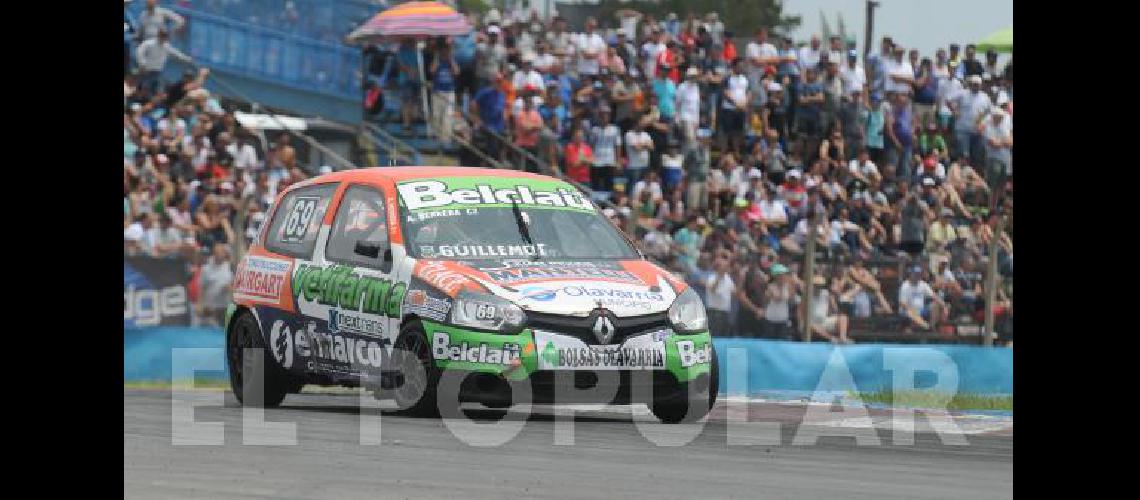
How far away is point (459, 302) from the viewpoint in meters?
11.3

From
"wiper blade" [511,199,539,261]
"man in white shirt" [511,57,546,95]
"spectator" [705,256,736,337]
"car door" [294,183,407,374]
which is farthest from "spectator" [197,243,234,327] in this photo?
"man in white shirt" [511,57,546,95]

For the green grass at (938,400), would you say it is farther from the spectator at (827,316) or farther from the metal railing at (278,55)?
the metal railing at (278,55)

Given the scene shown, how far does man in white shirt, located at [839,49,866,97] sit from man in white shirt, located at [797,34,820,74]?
36cm

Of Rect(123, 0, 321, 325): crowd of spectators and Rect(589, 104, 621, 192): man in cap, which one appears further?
Rect(589, 104, 621, 192): man in cap

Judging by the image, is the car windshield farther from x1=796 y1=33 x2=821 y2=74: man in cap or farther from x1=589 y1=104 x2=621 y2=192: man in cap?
x1=796 y1=33 x2=821 y2=74: man in cap

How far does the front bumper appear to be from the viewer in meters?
11.2

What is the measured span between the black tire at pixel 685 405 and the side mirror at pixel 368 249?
183 centimetres

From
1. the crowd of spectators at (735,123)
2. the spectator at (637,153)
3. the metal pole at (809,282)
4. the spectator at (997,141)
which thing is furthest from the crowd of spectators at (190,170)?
the spectator at (997,141)

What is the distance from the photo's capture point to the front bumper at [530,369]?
11164 millimetres

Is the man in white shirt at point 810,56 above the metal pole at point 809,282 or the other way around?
above

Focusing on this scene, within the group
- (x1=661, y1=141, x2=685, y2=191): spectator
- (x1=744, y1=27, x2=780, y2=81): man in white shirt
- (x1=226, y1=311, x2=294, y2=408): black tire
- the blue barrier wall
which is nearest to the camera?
(x1=226, y1=311, x2=294, y2=408): black tire

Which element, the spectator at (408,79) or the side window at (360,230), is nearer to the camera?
the side window at (360,230)
